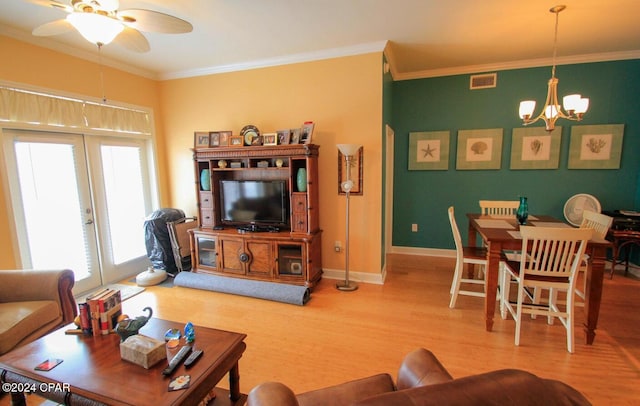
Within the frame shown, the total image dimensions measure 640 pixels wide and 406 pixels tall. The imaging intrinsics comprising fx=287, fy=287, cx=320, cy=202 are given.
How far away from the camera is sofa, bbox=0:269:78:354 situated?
2.04 meters

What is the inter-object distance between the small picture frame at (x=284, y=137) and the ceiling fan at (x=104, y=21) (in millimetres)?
1599

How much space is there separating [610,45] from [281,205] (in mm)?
4352

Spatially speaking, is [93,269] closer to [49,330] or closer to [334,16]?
[49,330]

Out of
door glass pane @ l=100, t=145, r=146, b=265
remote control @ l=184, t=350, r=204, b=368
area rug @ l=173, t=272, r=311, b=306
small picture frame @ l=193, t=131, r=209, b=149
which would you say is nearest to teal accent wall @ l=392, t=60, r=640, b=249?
area rug @ l=173, t=272, r=311, b=306

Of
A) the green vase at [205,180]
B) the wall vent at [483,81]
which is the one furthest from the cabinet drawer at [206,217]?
the wall vent at [483,81]

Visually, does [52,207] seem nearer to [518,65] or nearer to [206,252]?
[206,252]

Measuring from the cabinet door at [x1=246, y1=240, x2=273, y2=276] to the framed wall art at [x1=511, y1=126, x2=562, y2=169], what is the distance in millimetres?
3626

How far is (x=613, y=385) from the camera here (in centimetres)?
189

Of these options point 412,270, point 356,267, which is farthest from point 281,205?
point 412,270

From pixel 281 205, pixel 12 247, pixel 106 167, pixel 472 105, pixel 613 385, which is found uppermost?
pixel 472 105

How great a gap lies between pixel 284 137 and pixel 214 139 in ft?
3.40

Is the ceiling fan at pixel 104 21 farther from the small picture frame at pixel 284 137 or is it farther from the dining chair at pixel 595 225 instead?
the dining chair at pixel 595 225

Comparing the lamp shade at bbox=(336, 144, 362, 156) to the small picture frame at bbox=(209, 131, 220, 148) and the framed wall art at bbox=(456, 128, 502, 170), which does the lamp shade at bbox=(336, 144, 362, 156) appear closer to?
the small picture frame at bbox=(209, 131, 220, 148)

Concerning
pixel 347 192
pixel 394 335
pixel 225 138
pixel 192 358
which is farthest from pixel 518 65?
pixel 192 358
